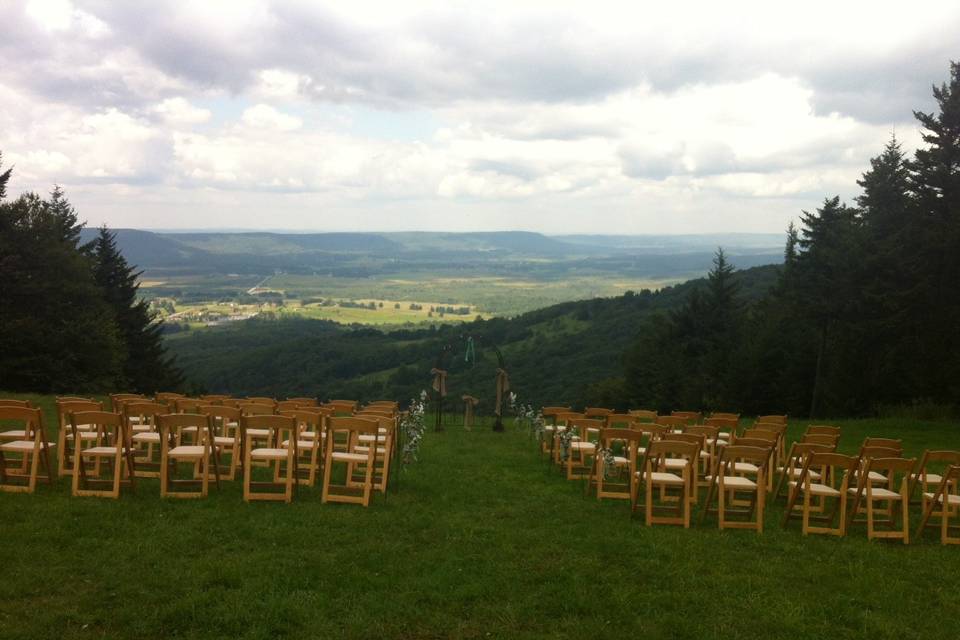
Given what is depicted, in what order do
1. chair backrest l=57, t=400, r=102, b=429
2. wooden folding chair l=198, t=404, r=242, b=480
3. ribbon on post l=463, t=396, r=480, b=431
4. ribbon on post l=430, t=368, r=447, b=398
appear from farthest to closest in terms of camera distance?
ribbon on post l=463, t=396, r=480, b=431, ribbon on post l=430, t=368, r=447, b=398, wooden folding chair l=198, t=404, r=242, b=480, chair backrest l=57, t=400, r=102, b=429

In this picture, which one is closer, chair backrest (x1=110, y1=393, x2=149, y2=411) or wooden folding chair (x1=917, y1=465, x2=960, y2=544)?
wooden folding chair (x1=917, y1=465, x2=960, y2=544)

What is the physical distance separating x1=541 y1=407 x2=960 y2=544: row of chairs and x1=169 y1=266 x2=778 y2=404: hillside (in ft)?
116

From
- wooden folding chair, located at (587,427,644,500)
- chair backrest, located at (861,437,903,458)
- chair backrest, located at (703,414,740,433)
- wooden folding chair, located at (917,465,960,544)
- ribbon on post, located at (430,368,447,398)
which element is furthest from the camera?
ribbon on post, located at (430,368,447,398)

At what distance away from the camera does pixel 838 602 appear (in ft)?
17.9

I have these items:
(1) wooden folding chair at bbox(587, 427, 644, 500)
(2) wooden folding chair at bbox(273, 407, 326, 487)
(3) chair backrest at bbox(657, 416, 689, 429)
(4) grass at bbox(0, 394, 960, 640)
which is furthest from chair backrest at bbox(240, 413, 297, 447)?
(3) chair backrest at bbox(657, 416, 689, 429)

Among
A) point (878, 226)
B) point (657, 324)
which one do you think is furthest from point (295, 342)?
point (878, 226)

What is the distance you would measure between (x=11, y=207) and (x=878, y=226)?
35.6 metres

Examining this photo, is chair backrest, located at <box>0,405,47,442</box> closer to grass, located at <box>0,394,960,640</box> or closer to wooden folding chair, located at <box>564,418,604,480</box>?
grass, located at <box>0,394,960,640</box>

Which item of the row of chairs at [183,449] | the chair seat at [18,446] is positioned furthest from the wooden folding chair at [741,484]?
the chair seat at [18,446]

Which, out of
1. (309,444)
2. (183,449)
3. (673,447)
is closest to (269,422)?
(183,449)

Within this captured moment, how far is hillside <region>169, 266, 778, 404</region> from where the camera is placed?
61.3 metres

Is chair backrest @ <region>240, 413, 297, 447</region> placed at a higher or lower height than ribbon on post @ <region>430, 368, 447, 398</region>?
higher

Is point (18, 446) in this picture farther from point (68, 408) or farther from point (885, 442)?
point (885, 442)

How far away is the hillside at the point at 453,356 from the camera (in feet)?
201
